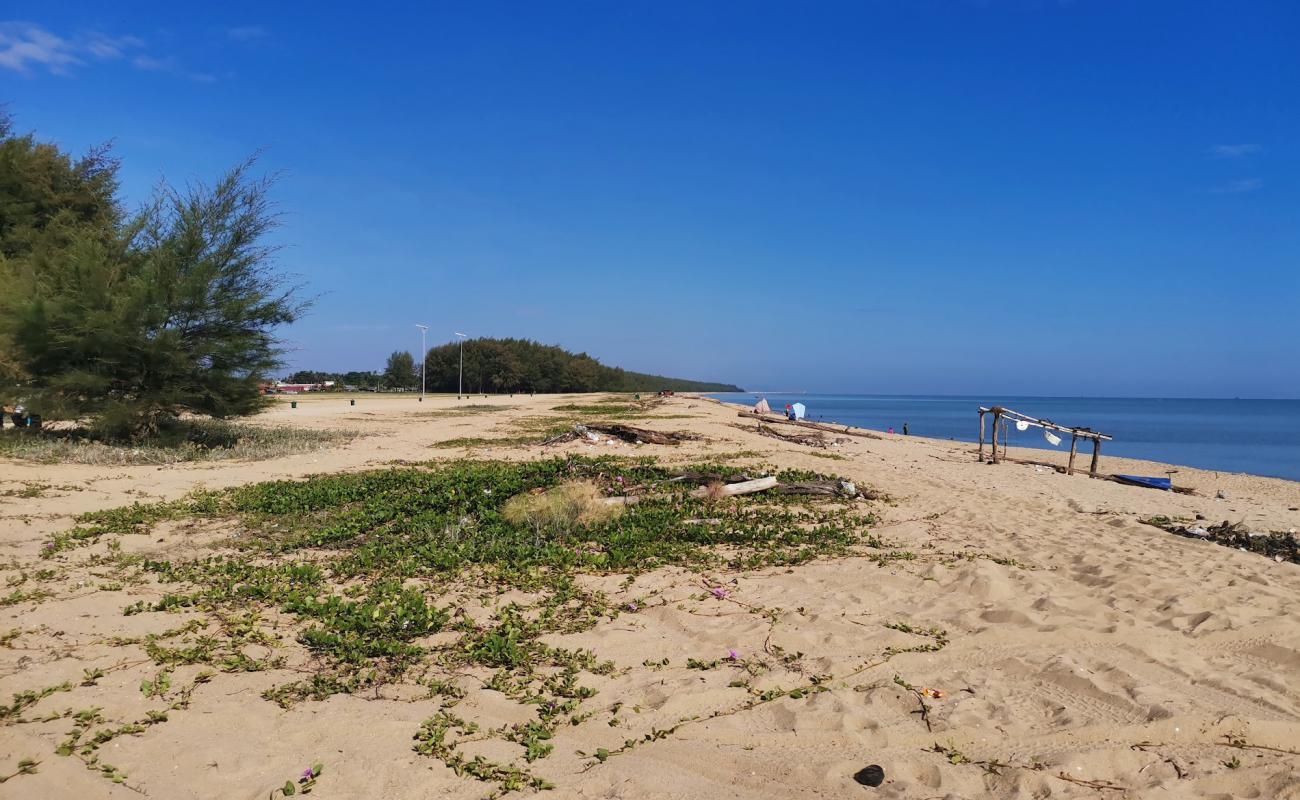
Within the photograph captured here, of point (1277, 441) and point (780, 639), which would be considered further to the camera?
point (1277, 441)

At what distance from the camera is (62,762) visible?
312 cm

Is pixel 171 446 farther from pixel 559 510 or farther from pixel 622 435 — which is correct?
pixel 559 510

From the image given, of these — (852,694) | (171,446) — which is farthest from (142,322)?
(852,694)

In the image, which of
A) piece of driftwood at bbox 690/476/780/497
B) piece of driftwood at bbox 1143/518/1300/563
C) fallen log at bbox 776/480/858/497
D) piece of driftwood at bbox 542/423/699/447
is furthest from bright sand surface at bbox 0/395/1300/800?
piece of driftwood at bbox 542/423/699/447

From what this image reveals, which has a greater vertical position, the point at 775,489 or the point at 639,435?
the point at 639,435

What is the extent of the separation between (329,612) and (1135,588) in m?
6.21

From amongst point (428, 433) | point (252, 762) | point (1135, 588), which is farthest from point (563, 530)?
point (428, 433)

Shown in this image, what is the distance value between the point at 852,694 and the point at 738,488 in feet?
20.3

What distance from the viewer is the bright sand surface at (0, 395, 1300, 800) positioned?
3088 mm

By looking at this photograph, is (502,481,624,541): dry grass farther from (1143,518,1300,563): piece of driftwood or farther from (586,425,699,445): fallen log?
(586,425,699,445): fallen log

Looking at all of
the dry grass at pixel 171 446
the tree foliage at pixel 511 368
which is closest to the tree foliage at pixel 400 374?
the tree foliage at pixel 511 368

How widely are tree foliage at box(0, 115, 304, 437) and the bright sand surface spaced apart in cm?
780

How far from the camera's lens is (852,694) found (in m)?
3.89

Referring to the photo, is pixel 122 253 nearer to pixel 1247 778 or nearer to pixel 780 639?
pixel 780 639
